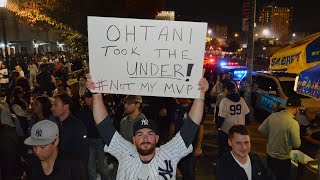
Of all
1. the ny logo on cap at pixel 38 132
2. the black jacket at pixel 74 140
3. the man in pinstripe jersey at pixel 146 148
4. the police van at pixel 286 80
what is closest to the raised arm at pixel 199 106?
the man in pinstripe jersey at pixel 146 148

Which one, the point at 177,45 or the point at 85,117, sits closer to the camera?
the point at 177,45

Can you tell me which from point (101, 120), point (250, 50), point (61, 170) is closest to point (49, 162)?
point (61, 170)

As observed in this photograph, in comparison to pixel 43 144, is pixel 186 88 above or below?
above

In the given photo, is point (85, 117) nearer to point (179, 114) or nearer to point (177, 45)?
point (179, 114)

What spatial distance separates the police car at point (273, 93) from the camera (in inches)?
443

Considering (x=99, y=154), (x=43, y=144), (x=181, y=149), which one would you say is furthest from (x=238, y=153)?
(x=99, y=154)

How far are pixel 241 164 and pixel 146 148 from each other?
116 centimetres

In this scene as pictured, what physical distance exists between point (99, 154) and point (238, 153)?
3302 millimetres

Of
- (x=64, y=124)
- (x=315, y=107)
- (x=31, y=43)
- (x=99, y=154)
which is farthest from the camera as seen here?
(x=31, y=43)

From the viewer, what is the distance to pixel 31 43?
46.5 meters

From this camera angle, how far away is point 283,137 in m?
5.67

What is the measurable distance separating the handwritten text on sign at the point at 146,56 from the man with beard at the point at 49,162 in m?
0.69

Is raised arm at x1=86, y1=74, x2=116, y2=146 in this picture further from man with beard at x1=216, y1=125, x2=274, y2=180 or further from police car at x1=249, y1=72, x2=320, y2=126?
police car at x1=249, y1=72, x2=320, y2=126

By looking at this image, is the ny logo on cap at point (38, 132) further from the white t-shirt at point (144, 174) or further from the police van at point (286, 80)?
the police van at point (286, 80)
